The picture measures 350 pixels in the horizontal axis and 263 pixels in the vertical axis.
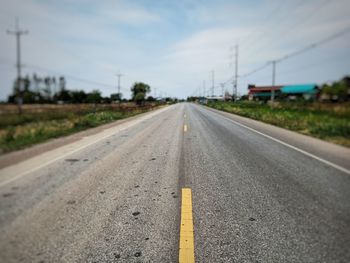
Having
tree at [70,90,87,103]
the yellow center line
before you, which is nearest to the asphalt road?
the yellow center line

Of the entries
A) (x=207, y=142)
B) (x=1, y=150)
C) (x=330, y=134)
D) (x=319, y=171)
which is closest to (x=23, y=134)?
(x=1, y=150)

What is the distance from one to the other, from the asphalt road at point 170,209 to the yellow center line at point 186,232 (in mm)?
66

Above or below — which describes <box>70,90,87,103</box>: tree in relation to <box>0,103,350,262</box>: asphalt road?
above

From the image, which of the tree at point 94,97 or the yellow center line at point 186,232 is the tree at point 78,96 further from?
the yellow center line at point 186,232

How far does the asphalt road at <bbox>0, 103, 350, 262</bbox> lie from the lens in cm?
246

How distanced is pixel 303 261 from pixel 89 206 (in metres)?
2.87

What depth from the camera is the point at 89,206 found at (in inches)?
139

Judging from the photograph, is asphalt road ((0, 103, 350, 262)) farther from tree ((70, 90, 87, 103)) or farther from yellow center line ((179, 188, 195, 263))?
tree ((70, 90, 87, 103))

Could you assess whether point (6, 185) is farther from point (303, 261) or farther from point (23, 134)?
point (23, 134)

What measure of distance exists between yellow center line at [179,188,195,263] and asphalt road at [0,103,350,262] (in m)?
0.07

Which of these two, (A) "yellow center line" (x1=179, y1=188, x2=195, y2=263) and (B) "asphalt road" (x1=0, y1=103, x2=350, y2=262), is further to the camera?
(B) "asphalt road" (x1=0, y1=103, x2=350, y2=262)

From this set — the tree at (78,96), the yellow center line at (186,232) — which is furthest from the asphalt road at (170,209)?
the tree at (78,96)

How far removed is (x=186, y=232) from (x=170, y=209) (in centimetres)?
66

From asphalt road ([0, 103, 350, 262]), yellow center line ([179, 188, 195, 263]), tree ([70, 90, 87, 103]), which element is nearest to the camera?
yellow center line ([179, 188, 195, 263])
